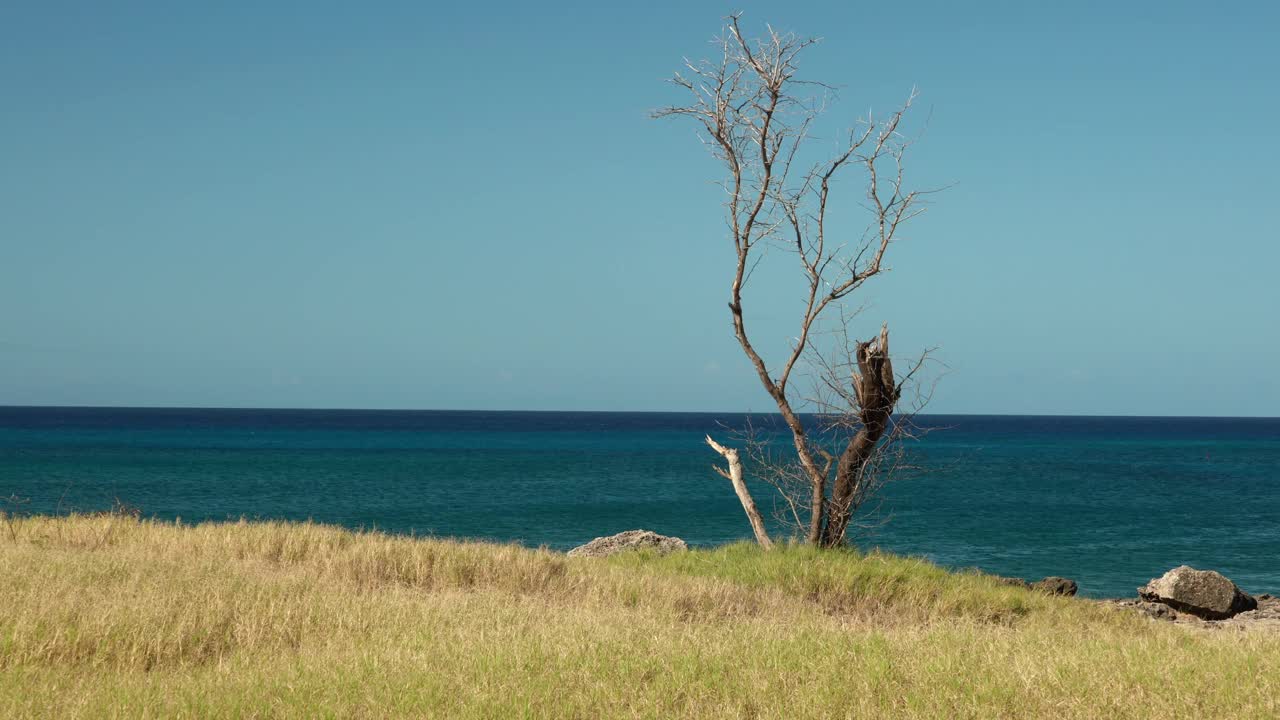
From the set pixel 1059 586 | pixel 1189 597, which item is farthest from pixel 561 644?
pixel 1059 586

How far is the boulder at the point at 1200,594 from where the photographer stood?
20.3m

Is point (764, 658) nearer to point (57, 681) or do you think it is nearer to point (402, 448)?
point (57, 681)

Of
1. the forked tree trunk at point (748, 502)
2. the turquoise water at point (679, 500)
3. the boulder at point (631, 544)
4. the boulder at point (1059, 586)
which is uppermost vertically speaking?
the forked tree trunk at point (748, 502)

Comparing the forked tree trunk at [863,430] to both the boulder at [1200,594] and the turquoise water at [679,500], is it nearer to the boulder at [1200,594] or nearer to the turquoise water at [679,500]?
the turquoise water at [679,500]

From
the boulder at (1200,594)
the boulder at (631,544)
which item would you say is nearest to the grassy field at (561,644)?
the boulder at (631,544)

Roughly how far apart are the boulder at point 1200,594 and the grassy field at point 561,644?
25.2 ft

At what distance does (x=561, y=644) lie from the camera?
8.62 meters

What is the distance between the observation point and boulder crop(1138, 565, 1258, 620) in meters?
20.3

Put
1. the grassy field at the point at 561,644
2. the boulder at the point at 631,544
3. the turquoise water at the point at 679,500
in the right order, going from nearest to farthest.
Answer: the grassy field at the point at 561,644, the boulder at the point at 631,544, the turquoise water at the point at 679,500

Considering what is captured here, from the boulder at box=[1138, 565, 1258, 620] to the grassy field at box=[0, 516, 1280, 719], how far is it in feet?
25.2

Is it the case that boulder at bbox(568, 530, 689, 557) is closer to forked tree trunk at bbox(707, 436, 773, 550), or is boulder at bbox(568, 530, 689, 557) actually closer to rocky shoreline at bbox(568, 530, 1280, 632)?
rocky shoreline at bbox(568, 530, 1280, 632)

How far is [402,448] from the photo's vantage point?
10906 centimetres

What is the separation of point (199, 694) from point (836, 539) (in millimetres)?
11565

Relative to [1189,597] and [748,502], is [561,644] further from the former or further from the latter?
[1189,597]
